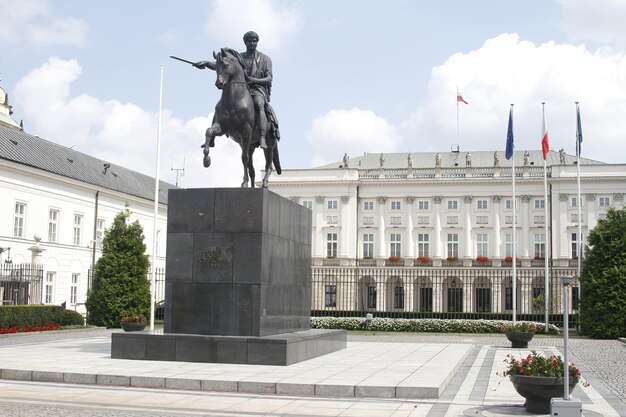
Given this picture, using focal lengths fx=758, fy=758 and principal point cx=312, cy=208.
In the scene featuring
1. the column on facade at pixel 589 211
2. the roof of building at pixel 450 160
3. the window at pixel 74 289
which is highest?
the roof of building at pixel 450 160

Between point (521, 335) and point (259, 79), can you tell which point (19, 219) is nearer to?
point (521, 335)

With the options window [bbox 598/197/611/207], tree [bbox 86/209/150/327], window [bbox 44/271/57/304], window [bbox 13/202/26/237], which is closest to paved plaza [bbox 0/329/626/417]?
tree [bbox 86/209/150/327]

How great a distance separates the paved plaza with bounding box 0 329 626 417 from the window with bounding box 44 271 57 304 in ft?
89.7

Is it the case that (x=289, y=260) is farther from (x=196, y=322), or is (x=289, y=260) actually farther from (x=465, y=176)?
(x=465, y=176)

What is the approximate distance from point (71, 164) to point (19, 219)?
918 centimetres

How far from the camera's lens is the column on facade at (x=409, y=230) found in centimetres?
7481

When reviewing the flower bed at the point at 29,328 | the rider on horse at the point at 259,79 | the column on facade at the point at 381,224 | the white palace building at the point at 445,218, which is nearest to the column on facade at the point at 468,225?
the white palace building at the point at 445,218

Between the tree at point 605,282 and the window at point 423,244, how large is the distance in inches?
1637

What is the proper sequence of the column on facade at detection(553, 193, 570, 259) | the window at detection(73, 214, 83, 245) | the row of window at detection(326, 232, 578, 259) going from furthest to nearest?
the row of window at detection(326, 232, 578, 259), the column on facade at detection(553, 193, 570, 259), the window at detection(73, 214, 83, 245)

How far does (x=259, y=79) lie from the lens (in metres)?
17.7

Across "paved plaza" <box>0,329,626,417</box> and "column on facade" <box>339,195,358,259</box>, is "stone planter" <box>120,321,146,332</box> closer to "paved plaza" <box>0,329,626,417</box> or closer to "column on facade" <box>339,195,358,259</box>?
"paved plaza" <box>0,329,626,417</box>

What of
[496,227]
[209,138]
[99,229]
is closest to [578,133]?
[209,138]

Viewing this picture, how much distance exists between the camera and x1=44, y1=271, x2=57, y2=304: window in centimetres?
4406

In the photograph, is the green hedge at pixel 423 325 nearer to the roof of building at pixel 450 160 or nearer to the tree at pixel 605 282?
the tree at pixel 605 282
